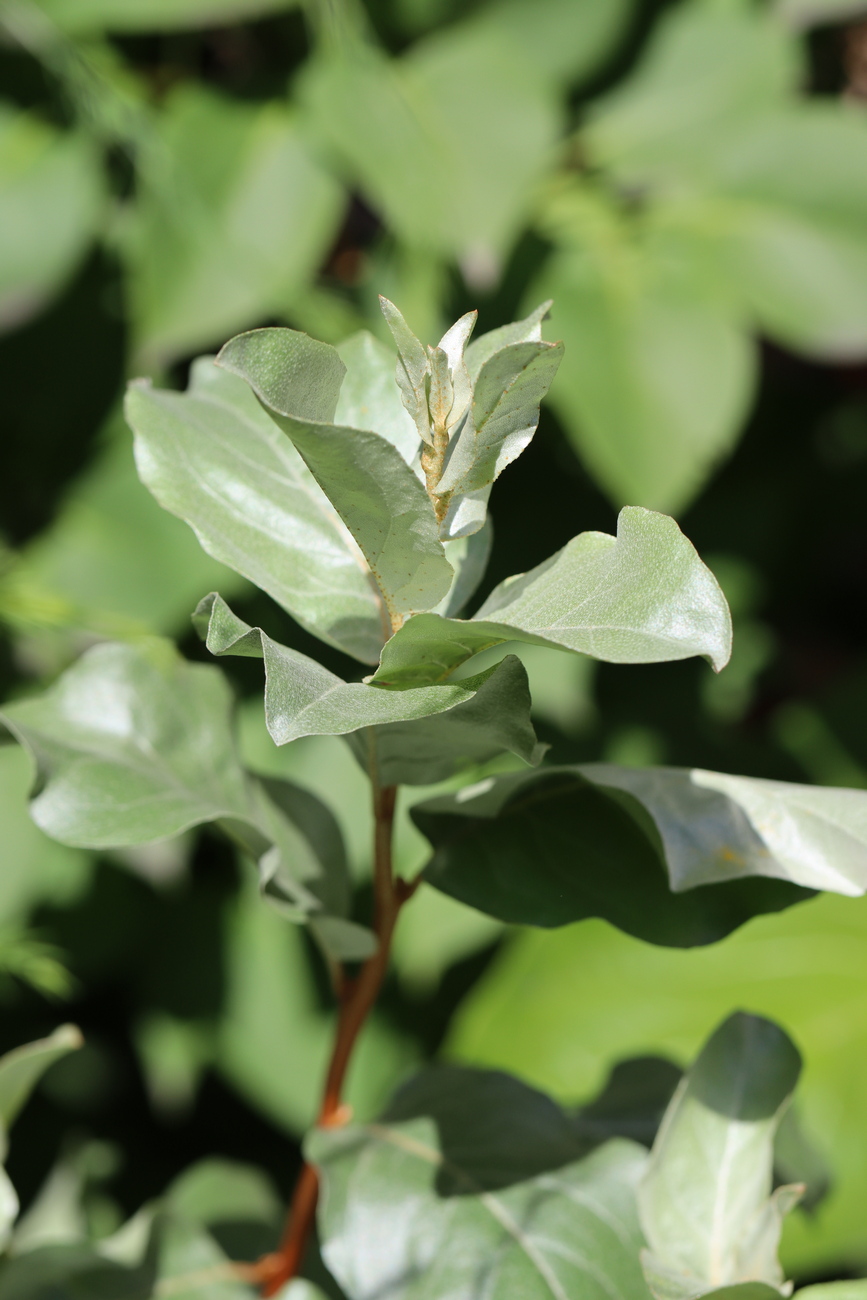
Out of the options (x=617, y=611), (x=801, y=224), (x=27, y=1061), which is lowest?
(x=801, y=224)

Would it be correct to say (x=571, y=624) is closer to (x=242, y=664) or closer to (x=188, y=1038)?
(x=242, y=664)

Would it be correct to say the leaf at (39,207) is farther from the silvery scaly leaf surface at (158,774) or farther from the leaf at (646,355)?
the silvery scaly leaf surface at (158,774)

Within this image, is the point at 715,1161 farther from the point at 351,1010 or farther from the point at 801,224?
the point at 801,224

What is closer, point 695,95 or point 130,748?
point 130,748

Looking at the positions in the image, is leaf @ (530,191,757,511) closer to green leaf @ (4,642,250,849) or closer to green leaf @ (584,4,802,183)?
green leaf @ (584,4,802,183)

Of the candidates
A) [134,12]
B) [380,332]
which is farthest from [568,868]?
[134,12]

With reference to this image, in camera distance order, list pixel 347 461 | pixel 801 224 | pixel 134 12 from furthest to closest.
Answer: pixel 801 224 < pixel 134 12 < pixel 347 461
